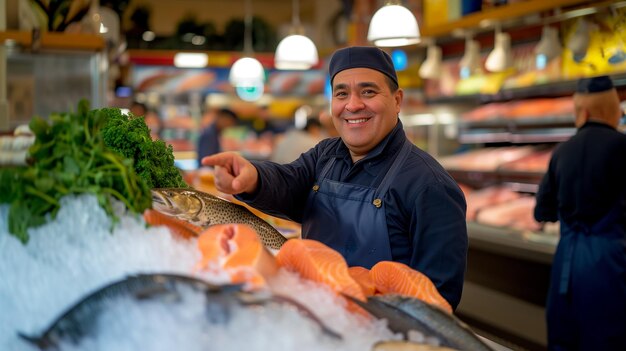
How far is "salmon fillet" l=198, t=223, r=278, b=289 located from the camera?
4.42 feet

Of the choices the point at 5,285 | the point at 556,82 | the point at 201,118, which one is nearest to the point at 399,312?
the point at 5,285

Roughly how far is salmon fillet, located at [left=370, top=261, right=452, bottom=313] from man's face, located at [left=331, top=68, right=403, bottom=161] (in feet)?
A: 2.66

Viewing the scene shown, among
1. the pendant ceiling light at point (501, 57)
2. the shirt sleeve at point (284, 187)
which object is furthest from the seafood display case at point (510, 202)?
the shirt sleeve at point (284, 187)

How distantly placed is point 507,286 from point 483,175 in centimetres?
147

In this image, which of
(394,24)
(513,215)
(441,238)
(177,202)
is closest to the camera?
(177,202)

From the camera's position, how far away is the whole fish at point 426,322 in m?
1.38

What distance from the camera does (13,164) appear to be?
1.57m

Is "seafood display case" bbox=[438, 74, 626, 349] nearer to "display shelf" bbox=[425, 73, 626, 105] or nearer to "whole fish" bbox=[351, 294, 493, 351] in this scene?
"display shelf" bbox=[425, 73, 626, 105]

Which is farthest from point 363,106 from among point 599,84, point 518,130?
point 518,130

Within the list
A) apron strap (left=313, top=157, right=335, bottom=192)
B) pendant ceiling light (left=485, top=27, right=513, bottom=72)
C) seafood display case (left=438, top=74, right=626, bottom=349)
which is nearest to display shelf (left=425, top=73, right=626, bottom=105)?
seafood display case (left=438, top=74, right=626, bottom=349)

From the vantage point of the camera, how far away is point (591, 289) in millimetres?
4633

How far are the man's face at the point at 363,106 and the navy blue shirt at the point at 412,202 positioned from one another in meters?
0.05

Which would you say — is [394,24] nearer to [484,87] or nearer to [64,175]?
[484,87]

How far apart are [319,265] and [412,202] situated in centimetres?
88
